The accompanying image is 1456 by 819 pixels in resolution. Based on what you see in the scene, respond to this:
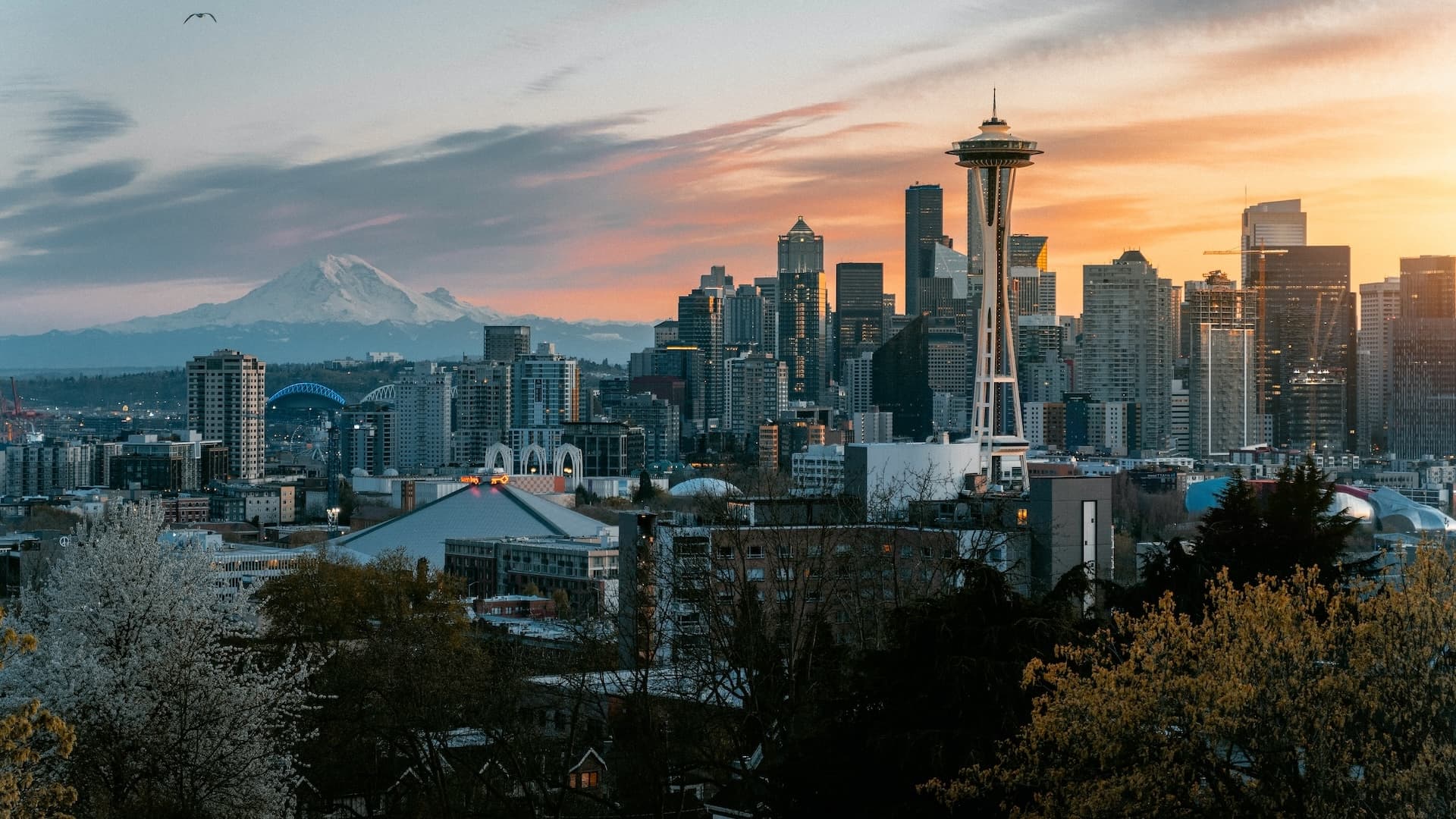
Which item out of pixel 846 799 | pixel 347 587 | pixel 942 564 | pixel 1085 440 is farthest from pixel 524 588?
pixel 1085 440

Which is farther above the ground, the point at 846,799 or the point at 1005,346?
the point at 1005,346

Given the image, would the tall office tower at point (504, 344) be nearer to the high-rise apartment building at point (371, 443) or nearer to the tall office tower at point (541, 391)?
the tall office tower at point (541, 391)

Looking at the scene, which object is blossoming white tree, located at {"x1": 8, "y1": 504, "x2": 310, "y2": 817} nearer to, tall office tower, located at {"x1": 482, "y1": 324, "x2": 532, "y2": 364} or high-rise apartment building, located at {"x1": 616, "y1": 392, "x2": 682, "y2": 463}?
high-rise apartment building, located at {"x1": 616, "y1": 392, "x2": 682, "y2": 463}

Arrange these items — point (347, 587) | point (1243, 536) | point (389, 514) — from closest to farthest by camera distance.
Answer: point (1243, 536)
point (347, 587)
point (389, 514)

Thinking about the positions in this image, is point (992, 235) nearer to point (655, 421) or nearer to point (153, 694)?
point (153, 694)

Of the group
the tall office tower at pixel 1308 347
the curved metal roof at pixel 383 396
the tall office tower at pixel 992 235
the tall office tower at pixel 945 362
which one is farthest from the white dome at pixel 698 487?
the tall office tower at pixel 945 362

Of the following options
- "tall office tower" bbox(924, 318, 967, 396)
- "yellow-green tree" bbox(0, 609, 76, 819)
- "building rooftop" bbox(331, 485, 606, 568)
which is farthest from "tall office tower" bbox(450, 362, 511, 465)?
"yellow-green tree" bbox(0, 609, 76, 819)

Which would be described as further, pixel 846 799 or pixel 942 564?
pixel 942 564

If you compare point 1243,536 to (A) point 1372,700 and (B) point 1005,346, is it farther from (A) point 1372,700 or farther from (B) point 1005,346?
(B) point 1005,346
